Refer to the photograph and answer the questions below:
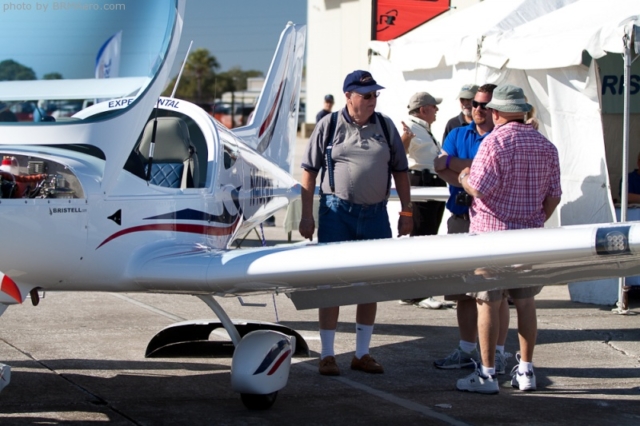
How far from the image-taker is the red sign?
1081 centimetres

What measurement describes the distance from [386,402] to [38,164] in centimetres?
211

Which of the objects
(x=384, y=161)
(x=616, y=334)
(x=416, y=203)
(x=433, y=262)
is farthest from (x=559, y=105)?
(x=433, y=262)

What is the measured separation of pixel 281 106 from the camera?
28.4ft

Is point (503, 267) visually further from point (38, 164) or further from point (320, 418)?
point (38, 164)

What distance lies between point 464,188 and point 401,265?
1006 millimetres

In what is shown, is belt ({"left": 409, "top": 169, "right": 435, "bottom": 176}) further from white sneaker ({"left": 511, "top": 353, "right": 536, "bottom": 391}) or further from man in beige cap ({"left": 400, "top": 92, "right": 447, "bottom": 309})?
white sneaker ({"left": 511, "top": 353, "right": 536, "bottom": 391})

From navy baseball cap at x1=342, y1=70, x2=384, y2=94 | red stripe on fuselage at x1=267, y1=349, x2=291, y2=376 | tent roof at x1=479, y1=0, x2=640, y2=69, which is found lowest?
red stripe on fuselage at x1=267, y1=349, x2=291, y2=376

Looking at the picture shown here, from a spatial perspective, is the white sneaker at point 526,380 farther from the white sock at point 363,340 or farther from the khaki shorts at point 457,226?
the white sock at point 363,340

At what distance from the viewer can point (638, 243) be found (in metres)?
3.78

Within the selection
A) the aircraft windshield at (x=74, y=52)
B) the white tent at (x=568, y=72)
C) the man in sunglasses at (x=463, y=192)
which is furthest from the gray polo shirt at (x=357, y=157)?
the white tent at (x=568, y=72)

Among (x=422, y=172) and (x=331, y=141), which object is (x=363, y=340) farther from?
(x=422, y=172)

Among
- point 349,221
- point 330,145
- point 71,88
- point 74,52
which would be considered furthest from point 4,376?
point 330,145

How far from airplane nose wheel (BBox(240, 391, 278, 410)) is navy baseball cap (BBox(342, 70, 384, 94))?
1800 millimetres
